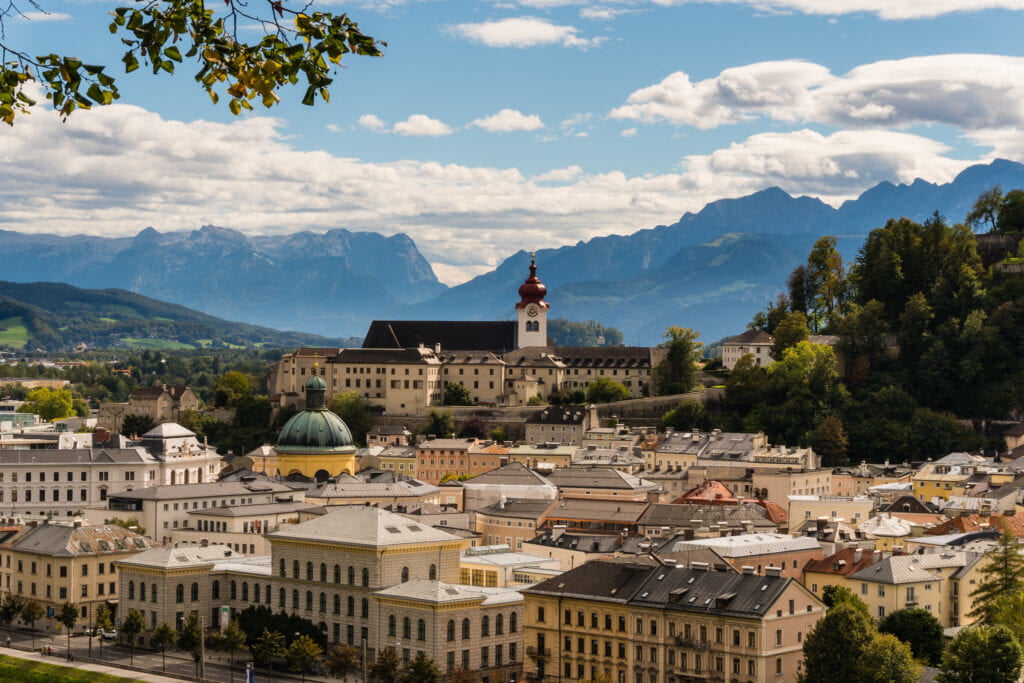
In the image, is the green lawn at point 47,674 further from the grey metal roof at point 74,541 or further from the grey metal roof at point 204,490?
the grey metal roof at point 204,490

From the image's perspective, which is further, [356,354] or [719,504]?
[356,354]

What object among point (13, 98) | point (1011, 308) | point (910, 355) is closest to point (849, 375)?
point (910, 355)

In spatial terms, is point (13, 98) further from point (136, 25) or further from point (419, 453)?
point (419, 453)

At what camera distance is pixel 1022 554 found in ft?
262

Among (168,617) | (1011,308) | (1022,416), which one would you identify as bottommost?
(168,617)

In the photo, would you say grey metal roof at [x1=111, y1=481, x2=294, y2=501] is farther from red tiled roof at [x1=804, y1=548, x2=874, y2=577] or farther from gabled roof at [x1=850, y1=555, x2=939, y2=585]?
gabled roof at [x1=850, y1=555, x2=939, y2=585]

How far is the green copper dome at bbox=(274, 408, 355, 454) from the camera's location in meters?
127

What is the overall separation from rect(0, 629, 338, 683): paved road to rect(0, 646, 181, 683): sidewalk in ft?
0.89

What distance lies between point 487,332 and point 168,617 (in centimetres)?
8596

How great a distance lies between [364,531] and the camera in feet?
273

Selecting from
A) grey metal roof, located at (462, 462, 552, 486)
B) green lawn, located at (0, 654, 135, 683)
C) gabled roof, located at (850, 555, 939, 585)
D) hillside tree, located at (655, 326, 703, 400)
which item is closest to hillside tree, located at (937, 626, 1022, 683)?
gabled roof, located at (850, 555, 939, 585)

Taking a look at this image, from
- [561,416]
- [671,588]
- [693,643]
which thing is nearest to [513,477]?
[561,416]

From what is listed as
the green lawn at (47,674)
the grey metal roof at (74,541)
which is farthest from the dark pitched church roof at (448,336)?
the green lawn at (47,674)

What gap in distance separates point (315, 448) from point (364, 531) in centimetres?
4443
